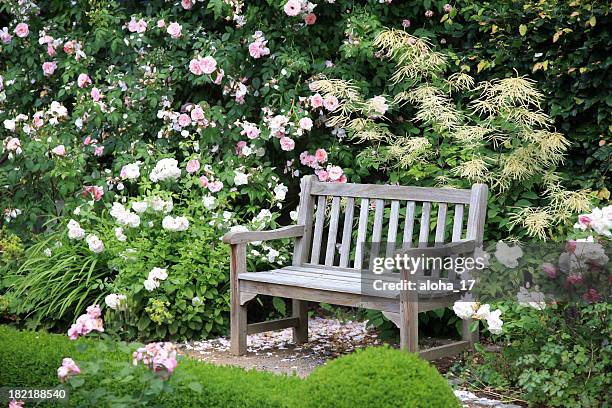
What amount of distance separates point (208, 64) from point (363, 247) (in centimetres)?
190

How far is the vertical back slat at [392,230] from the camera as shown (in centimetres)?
524

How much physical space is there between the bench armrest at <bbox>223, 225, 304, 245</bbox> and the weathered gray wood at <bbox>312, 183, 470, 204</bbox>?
0.92 feet

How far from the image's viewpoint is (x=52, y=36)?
287 inches

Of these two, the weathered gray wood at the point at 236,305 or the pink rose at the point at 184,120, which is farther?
the pink rose at the point at 184,120

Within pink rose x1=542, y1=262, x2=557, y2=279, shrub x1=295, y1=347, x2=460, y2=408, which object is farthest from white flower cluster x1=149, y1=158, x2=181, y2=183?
shrub x1=295, y1=347, x2=460, y2=408

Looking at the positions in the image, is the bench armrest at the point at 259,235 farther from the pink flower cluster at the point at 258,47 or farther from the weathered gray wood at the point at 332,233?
the pink flower cluster at the point at 258,47

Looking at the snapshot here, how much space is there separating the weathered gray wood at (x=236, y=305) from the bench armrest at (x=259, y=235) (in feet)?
0.15

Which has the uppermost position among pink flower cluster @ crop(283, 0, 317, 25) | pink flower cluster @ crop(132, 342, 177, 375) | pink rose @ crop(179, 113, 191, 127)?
pink flower cluster @ crop(283, 0, 317, 25)

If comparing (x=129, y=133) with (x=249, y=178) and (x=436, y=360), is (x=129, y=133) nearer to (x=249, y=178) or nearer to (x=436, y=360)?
(x=249, y=178)

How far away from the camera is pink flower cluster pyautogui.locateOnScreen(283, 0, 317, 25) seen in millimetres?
6301

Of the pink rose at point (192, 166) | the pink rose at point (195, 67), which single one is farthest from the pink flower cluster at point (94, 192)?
the pink rose at point (195, 67)

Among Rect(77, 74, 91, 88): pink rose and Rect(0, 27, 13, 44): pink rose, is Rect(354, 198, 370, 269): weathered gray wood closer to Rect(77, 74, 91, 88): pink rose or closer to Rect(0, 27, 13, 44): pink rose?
Rect(77, 74, 91, 88): pink rose

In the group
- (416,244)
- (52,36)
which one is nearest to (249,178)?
(416,244)

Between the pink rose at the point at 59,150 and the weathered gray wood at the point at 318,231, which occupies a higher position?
the pink rose at the point at 59,150
